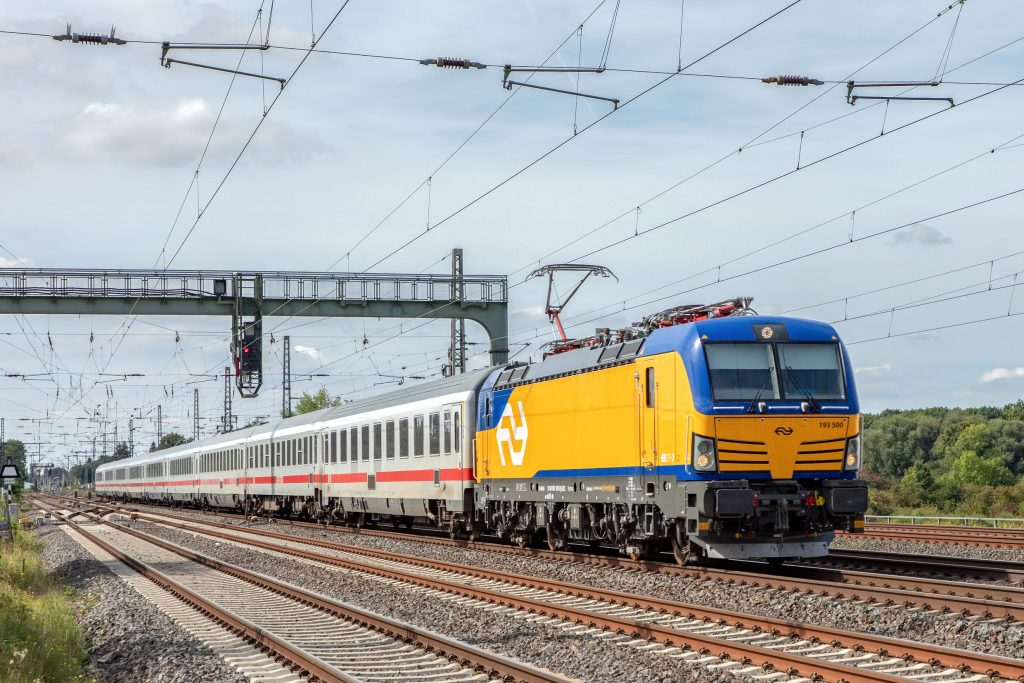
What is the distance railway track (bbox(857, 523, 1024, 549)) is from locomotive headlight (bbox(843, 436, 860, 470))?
556 cm

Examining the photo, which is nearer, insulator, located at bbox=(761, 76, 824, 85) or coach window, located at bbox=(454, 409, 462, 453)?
insulator, located at bbox=(761, 76, 824, 85)

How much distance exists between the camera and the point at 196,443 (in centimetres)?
6488

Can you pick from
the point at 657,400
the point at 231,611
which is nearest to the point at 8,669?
the point at 231,611

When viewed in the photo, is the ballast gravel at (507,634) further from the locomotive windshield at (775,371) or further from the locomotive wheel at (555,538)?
the locomotive windshield at (775,371)

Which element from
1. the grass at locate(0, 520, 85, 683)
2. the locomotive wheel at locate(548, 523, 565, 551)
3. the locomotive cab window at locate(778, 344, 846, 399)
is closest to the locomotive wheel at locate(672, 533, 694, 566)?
the locomotive cab window at locate(778, 344, 846, 399)

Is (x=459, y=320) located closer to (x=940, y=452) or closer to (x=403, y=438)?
(x=403, y=438)

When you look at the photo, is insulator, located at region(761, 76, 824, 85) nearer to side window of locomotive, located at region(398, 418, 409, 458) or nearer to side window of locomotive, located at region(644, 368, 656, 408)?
side window of locomotive, located at region(644, 368, 656, 408)

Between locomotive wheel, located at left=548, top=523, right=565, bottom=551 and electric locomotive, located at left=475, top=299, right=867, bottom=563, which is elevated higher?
electric locomotive, located at left=475, top=299, right=867, bottom=563

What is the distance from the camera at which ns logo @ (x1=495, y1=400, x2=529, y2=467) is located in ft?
75.9

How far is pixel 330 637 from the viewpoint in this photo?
13828 millimetres

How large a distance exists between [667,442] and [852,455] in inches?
108

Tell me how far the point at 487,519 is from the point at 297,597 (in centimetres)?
822

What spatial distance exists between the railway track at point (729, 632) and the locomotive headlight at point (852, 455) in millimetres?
4437

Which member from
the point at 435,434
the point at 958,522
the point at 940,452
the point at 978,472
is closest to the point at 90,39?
the point at 435,434
